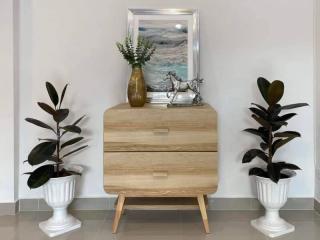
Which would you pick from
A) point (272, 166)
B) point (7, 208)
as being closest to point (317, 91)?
point (272, 166)

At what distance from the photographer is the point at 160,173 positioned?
6.26 ft

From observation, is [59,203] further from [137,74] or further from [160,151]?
[137,74]

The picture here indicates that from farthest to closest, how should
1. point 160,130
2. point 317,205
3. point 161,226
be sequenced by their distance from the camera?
point 317,205
point 161,226
point 160,130

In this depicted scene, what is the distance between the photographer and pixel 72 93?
2.38 meters

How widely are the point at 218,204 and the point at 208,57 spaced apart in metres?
1.16

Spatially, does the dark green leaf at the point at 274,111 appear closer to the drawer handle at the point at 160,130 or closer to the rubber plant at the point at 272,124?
the rubber plant at the point at 272,124

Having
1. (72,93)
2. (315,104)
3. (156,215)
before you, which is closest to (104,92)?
(72,93)

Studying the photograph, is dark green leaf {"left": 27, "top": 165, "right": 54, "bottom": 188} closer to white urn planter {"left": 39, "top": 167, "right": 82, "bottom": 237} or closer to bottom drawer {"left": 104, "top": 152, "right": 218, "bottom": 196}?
white urn planter {"left": 39, "top": 167, "right": 82, "bottom": 237}

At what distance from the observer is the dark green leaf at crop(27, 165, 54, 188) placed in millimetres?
1930

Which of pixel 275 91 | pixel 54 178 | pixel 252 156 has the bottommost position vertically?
pixel 54 178

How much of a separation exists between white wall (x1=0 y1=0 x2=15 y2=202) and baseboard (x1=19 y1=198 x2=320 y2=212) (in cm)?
16

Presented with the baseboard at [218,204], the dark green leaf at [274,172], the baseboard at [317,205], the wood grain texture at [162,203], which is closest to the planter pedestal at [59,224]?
the baseboard at [218,204]

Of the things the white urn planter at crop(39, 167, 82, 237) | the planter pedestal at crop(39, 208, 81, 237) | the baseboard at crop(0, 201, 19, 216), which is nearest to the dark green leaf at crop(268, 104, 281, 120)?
the white urn planter at crop(39, 167, 82, 237)

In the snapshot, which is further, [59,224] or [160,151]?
[59,224]
